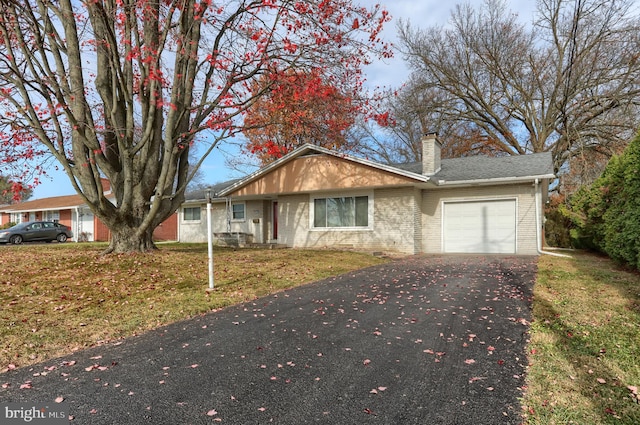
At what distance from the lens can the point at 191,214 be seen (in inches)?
830

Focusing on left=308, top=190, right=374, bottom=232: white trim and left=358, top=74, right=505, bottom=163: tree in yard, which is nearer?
left=308, top=190, right=374, bottom=232: white trim

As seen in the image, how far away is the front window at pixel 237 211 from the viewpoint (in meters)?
18.9

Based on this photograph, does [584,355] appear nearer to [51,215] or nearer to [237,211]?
[237,211]

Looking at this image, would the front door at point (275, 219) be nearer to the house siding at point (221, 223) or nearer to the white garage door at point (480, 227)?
the house siding at point (221, 223)

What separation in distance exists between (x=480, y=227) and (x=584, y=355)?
1064 centimetres

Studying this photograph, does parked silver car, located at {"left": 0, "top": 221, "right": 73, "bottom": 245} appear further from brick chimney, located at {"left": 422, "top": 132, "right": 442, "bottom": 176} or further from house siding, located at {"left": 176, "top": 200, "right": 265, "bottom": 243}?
brick chimney, located at {"left": 422, "top": 132, "right": 442, "bottom": 176}

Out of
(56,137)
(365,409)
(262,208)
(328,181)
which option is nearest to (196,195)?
(262,208)

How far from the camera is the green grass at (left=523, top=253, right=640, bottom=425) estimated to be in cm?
259

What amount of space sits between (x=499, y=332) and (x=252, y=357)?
2908 mm

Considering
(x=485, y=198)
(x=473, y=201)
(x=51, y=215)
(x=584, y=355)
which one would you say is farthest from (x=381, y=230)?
(x=51, y=215)

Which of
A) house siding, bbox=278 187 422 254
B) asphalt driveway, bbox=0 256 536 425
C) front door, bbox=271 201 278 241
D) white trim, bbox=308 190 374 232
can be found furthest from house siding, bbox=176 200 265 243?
asphalt driveway, bbox=0 256 536 425

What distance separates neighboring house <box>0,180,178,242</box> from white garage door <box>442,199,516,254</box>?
2004 cm

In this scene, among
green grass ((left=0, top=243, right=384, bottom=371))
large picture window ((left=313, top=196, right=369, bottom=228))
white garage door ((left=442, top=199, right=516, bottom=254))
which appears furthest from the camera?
large picture window ((left=313, top=196, right=369, bottom=228))

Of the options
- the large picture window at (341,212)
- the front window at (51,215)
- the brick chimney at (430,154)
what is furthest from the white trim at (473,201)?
the front window at (51,215)
